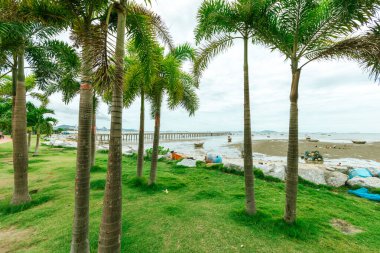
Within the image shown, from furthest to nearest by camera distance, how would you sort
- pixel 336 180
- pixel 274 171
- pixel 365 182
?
1. pixel 274 171
2. pixel 336 180
3. pixel 365 182

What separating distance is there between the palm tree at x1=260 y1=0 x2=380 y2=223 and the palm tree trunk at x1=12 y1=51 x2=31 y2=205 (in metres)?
7.82

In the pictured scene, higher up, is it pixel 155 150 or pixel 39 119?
pixel 39 119

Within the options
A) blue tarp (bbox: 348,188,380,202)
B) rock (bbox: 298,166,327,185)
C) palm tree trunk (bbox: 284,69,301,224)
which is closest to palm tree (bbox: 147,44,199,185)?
palm tree trunk (bbox: 284,69,301,224)

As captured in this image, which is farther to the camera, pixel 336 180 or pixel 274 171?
pixel 274 171

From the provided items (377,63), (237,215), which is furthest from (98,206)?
(377,63)

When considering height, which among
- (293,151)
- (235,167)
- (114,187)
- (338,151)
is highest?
(293,151)

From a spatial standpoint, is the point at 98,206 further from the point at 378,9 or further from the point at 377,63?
the point at 378,9

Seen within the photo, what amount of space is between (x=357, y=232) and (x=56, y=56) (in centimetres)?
1107

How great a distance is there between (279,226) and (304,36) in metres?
5.19

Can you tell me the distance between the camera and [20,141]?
21.6 feet

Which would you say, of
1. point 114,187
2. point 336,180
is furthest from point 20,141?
point 336,180

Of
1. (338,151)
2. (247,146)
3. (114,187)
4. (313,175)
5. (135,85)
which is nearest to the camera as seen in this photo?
(114,187)

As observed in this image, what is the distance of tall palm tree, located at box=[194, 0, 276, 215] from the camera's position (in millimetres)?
5279

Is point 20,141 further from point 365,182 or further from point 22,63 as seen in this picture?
point 365,182
